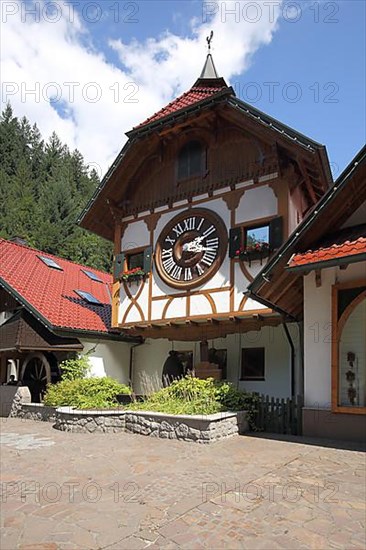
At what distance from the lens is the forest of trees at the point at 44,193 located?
3356 centimetres

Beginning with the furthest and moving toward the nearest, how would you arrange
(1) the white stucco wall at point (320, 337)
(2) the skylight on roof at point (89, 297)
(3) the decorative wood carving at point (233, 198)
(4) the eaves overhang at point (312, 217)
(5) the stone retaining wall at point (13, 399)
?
1. (2) the skylight on roof at point (89, 297)
2. (5) the stone retaining wall at point (13, 399)
3. (3) the decorative wood carving at point (233, 198)
4. (1) the white stucco wall at point (320, 337)
5. (4) the eaves overhang at point (312, 217)

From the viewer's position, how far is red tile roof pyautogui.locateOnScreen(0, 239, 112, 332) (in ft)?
43.8

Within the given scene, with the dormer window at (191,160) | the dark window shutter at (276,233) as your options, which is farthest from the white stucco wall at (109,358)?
the dark window shutter at (276,233)

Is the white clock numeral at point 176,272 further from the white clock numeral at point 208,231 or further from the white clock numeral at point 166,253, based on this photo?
the white clock numeral at point 208,231

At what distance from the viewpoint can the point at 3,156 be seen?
42469 millimetres

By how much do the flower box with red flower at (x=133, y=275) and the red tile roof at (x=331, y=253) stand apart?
659 cm

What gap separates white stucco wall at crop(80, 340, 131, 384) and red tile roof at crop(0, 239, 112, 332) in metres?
0.53

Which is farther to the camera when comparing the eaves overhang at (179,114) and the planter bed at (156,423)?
the eaves overhang at (179,114)

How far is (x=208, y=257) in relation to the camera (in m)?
12.3

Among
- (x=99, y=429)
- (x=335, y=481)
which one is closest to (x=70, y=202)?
(x=99, y=429)

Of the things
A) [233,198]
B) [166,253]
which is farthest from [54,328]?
[233,198]

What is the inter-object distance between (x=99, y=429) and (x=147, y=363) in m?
5.63

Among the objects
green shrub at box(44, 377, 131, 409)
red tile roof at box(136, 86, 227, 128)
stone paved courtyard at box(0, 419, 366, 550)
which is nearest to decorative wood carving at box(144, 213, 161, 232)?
red tile roof at box(136, 86, 227, 128)

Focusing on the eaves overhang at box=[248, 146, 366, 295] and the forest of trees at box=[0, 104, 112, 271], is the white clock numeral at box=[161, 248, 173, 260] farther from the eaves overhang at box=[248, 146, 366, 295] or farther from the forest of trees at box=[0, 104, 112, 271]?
the forest of trees at box=[0, 104, 112, 271]
